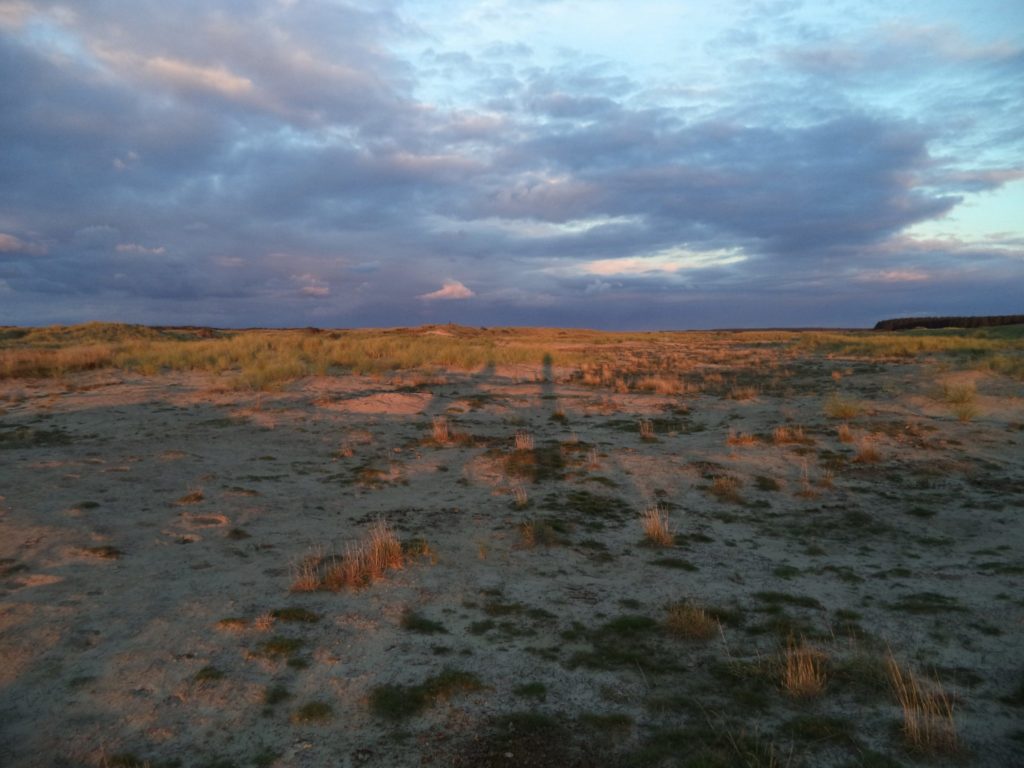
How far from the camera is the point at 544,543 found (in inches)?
313

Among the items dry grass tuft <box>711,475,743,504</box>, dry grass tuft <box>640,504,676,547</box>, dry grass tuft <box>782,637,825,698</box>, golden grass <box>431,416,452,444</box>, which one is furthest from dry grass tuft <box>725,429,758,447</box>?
dry grass tuft <box>782,637,825,698</box>

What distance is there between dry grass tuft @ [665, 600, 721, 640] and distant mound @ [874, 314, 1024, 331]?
7726cm

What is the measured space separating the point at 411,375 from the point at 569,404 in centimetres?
676

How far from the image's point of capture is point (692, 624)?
5512mm

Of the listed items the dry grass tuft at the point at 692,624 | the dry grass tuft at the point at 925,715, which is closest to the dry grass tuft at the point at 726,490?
the dry grass tuft at the point at 692,624

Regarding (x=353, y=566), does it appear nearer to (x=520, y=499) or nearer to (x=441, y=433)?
(x=520, y=499)

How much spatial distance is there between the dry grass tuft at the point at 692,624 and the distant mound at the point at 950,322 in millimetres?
77255

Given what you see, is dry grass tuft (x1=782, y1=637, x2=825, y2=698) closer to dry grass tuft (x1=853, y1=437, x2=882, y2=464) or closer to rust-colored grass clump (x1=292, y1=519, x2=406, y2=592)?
rust-colored grass clump (x1=292, y1=519, x2=406, y2=592)

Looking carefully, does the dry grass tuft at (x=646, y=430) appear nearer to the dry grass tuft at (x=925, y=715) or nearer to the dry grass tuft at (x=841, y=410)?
the dry grass tuft at (x=841, y=410)

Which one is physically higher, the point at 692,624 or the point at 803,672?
the point at 803,672

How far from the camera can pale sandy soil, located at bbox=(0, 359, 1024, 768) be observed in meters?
4.12

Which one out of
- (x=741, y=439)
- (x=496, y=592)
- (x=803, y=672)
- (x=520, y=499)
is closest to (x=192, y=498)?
(x=520, y=499)

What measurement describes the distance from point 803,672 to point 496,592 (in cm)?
308

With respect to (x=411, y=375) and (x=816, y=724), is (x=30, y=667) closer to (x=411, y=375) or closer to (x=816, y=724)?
(x=816, y=724)
